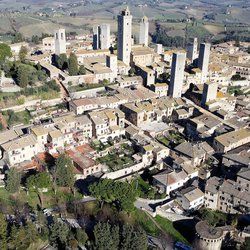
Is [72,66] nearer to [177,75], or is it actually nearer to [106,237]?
[177,75]

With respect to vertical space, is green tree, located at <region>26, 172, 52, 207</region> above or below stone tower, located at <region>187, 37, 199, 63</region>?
below

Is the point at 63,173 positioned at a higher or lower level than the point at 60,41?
lower

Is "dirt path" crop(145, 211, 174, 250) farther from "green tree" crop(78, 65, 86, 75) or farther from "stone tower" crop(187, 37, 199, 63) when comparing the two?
"stone tower" crop(187, 37, 199, 63)

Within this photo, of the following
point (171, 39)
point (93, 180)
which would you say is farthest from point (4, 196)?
point (171, 39)

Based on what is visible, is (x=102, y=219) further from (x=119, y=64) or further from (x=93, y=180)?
(x=119, y=64)

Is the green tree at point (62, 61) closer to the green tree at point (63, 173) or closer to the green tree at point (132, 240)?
the green tree at point (63, 173)

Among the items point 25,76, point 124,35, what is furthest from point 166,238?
point 124,35

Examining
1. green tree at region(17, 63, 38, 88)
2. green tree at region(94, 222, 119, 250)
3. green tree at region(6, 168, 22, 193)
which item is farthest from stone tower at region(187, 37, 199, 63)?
green tree at region(94, 222, 119, 250)

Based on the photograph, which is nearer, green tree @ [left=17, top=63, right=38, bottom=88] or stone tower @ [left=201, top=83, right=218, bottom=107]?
green tree @ [left=17, top=63, right=38, bottom=88]
